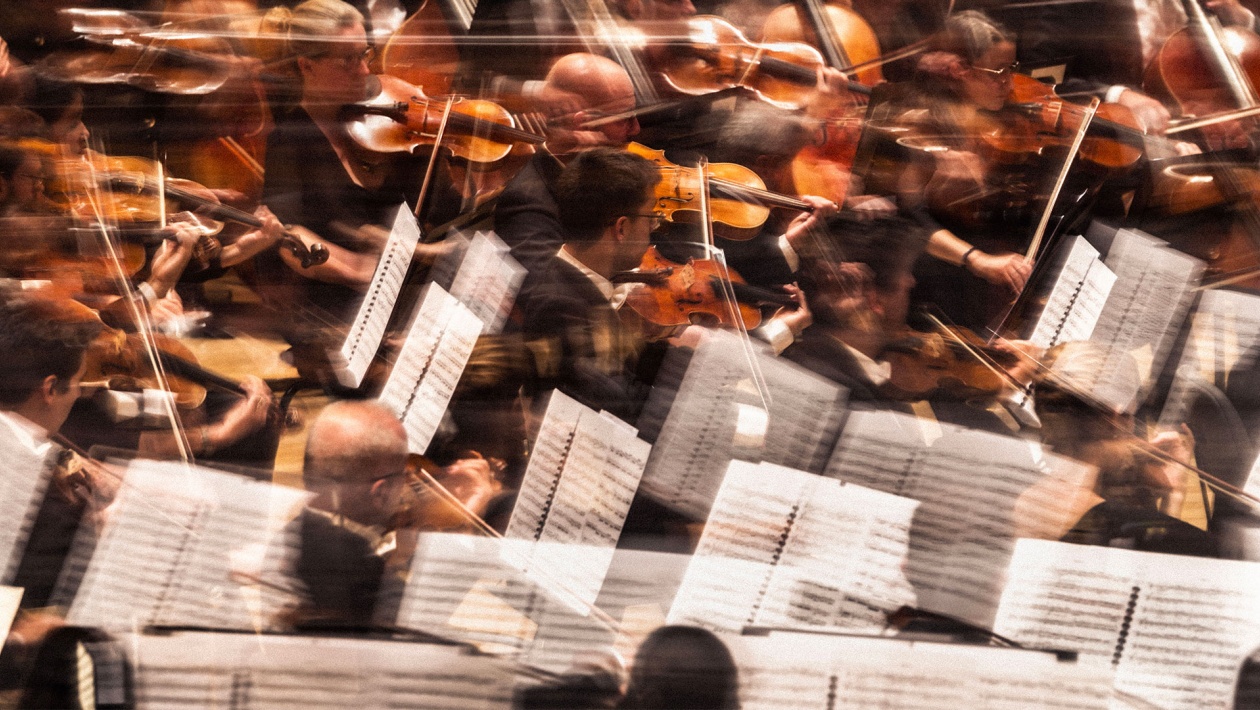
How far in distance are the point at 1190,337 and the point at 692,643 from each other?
1194 millimetres

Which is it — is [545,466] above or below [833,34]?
below

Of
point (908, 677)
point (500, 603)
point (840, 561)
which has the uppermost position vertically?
point (840, 561)

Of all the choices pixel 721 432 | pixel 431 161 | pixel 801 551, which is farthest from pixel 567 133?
pixel 801 551

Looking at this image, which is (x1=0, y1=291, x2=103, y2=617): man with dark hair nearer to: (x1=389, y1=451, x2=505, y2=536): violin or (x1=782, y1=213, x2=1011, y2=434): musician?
(x1=389, y1=451, x2=505, y2=536): violin

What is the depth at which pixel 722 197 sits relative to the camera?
197 cm

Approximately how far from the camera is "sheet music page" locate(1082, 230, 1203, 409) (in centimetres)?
175

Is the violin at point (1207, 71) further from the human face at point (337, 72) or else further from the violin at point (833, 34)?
the human face at point (337, 72)

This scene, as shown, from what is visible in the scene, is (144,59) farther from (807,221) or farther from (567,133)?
(807,221)

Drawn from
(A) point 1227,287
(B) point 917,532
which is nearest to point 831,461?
(B) point 917,532

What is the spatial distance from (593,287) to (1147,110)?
1.30 m

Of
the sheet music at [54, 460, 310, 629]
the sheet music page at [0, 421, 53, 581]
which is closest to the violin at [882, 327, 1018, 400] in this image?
the sheet music at [54, 460, 310, 629]

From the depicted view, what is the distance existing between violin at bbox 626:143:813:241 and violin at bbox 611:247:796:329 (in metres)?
0.14

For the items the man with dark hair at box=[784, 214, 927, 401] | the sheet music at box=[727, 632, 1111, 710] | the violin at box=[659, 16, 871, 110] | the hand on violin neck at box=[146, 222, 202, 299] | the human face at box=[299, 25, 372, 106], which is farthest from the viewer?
the violin at box=[659, 16, 871, 110]

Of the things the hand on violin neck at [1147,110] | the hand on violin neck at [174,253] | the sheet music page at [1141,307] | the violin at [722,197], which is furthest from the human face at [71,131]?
the hand on violin neck at [1147,110]
